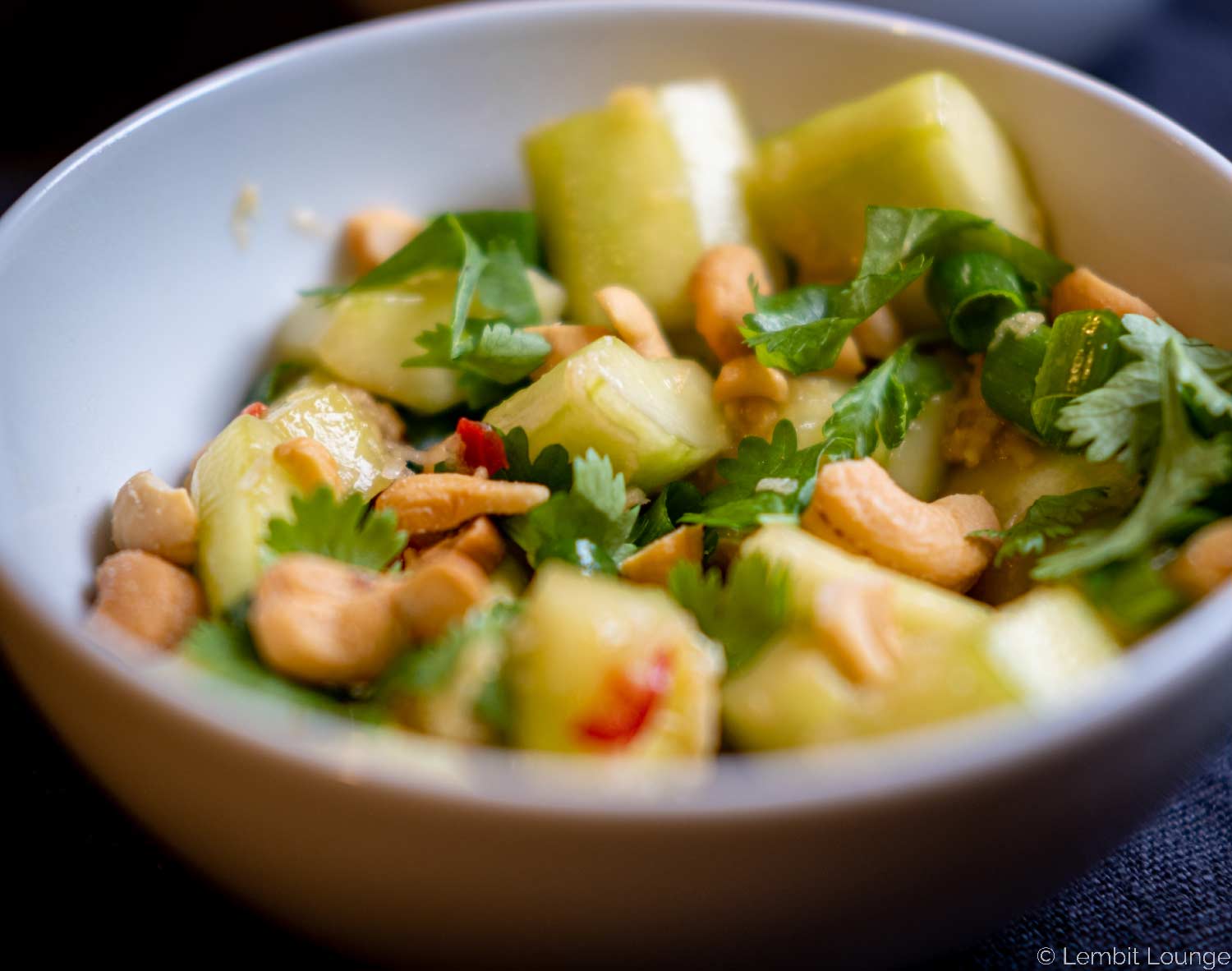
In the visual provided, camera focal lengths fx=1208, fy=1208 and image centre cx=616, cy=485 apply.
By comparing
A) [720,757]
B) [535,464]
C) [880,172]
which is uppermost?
[880,172]

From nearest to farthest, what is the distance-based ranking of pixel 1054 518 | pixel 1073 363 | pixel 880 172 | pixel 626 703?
pixel 626 703
pixel 1054 518
pixel 1073 363
pixel 880 172

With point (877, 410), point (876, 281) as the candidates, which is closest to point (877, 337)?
point (876, 281)

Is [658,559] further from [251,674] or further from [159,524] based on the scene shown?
[159,524]

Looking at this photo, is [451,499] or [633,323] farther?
[633,323]

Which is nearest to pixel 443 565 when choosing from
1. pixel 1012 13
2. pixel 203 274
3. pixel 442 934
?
pixel 442 934

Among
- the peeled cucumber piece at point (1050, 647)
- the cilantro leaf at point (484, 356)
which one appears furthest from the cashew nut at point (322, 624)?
the peeled cucumber piece at point (1050, 647)

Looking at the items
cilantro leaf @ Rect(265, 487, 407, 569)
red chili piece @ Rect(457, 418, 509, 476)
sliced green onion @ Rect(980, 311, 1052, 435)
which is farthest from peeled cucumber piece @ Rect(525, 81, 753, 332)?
cilantro leaf @ Rect(265, 487, 407, 569)

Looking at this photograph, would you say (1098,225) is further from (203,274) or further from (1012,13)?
(203,274)
